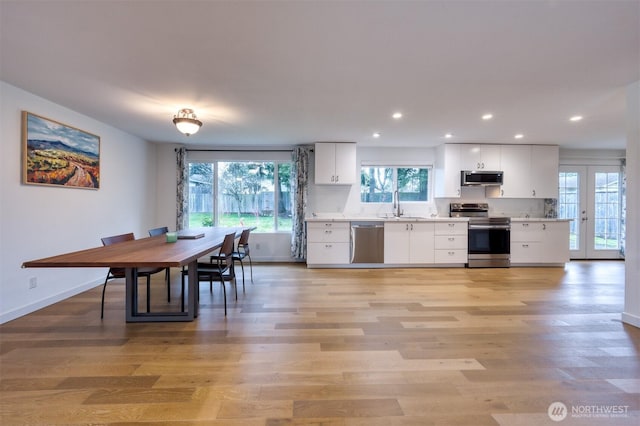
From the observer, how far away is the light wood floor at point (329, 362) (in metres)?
1.53

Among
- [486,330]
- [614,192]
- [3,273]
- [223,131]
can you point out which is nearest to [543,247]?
[614,192]

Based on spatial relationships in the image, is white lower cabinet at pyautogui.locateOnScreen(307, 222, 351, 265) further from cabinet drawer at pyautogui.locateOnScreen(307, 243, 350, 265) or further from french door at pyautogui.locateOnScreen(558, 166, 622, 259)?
french door at pyautogui.locateOnScreen(558, 166, 622, 259)

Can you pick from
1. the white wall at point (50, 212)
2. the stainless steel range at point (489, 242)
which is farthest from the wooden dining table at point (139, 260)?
the stainless steel range at point (489, 242)

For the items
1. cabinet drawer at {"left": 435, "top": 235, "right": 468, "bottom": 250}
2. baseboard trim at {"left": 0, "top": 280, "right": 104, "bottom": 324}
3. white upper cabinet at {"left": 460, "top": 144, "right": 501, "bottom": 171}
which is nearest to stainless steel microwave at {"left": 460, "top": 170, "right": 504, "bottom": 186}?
white upper cabinet at {"left": 460, "top": 144, "right": 501, "bottom": 171}

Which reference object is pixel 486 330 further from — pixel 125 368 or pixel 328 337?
pixel 125 368

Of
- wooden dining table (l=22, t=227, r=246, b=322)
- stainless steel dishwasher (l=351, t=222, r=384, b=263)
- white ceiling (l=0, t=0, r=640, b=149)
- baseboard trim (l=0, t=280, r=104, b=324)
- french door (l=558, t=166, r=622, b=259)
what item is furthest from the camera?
french door (l=558, t=166, r=622, b=259)

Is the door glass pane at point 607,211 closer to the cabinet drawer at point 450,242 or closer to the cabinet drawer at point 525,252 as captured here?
the cabinet drawer at point 525,252

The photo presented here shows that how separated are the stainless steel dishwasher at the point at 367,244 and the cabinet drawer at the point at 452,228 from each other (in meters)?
1.04

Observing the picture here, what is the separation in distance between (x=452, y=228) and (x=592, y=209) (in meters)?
3.28

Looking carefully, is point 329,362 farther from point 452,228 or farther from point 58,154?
point 452,228

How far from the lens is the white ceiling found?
1.67 m

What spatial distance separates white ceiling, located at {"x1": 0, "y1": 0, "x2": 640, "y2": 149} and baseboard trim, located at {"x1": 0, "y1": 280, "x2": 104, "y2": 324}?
2188 millimetres

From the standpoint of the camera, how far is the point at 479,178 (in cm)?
525

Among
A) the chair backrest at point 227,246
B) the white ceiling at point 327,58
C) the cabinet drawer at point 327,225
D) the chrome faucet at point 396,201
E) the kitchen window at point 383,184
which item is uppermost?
the white ceiling at point 327,58
